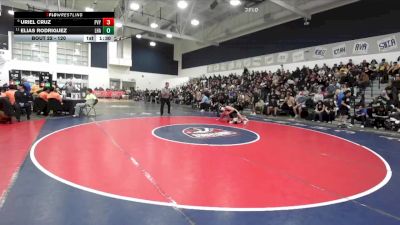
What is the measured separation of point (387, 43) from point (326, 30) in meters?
3.75

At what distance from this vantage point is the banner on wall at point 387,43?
13.5 metres

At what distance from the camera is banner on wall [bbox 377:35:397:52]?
13.5 metres

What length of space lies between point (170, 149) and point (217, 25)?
72.7 ft

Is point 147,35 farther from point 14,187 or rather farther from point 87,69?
point 14,187

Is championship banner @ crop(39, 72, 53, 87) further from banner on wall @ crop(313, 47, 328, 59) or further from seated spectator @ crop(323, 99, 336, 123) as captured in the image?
banner on wall @ crop(313, 47, 328, 59)

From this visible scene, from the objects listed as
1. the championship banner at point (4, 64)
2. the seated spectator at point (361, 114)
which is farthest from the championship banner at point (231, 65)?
the championship banner at point (4, 64)

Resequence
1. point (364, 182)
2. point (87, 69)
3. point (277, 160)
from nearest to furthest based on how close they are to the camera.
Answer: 1. point (364, 182)
2. point (277, 160)
3. point (87, 69)

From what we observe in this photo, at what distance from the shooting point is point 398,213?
2910 mm

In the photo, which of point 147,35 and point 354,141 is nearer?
point 354,141

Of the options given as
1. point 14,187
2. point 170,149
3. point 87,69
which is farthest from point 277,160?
point 87,69

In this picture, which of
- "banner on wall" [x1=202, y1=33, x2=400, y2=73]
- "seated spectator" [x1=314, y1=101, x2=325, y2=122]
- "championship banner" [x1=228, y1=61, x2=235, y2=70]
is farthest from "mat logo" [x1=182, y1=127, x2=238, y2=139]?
"championship banner" [x1=228, y1=61, x2=235, y2=70]

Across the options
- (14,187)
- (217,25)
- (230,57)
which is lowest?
(14,187)

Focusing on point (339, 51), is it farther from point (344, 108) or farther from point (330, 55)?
point (344, 108)

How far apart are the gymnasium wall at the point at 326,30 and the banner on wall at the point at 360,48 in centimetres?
40
